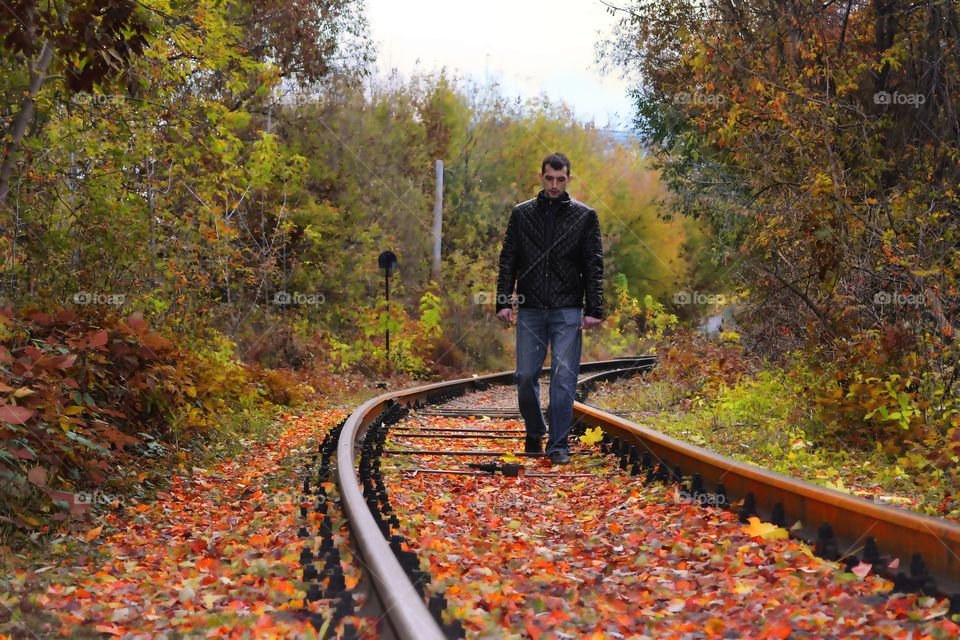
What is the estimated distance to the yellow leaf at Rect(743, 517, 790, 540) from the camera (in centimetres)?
453

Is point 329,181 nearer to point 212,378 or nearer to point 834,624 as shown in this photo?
point 212,378

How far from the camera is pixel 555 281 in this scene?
7355 mm

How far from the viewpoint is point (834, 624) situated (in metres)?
3.28

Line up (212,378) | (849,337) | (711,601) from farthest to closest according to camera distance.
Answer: (212,378), (849,337), (711,601)

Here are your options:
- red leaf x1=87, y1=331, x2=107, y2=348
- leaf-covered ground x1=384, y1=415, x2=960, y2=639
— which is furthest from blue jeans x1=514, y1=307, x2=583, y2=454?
red leaf x1=87, y1=331, x2=107, y2=348

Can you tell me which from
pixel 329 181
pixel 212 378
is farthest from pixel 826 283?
pixel 329 181

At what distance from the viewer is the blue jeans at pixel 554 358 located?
7.34m

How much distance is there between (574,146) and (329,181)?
89.1 ft

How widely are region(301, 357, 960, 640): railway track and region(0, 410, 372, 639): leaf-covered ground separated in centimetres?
17
